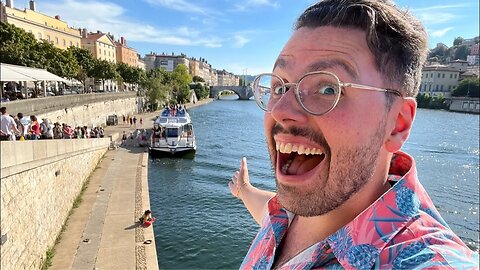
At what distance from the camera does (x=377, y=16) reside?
3.90 ft

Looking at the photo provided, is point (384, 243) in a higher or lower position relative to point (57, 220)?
higher

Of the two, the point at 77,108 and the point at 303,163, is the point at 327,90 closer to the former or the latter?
the point at 303,163

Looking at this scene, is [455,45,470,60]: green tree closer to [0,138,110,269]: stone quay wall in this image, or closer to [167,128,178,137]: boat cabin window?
[167,128,178,137]: boat cabin window

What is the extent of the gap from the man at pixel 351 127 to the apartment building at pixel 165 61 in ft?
486

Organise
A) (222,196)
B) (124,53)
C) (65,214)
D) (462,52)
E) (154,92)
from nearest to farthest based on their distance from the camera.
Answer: (65,214) → (222,196) → (154,92) → (124,53) → (462,52)

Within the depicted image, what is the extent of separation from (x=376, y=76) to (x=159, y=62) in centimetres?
15441

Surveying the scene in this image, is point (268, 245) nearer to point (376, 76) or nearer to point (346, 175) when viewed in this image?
point (346, 175)

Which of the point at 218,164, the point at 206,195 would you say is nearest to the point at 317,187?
the point at 206,195

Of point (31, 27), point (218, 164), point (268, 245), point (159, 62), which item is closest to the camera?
point (268, 245)

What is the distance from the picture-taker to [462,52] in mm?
175500

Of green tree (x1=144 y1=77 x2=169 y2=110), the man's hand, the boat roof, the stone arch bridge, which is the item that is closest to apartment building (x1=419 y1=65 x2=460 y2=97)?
the stone arch bridge

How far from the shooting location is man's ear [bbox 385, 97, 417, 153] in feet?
4.02

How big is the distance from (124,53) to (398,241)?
106 m

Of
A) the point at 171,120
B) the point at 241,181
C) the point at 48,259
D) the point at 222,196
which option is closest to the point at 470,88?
the point at 171,120
